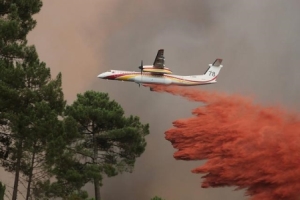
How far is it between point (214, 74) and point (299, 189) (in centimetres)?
1063

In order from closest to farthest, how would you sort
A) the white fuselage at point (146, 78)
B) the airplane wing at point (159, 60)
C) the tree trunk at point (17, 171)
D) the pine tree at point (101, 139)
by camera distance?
1. the tree trunk at point (17, 171)
2. the airplane wing at point (159, 60)
3. the white fuselage at point (146, 78)
4. the pine tree at point (101, 139)

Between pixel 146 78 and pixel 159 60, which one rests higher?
pixel 159 60

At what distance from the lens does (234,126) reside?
98.0 feet

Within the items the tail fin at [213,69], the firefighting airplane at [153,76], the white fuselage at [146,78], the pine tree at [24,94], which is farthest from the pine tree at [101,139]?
the tail fin at [213,69]

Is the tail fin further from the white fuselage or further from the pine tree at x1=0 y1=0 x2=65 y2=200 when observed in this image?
the pine tree at x1=0 y1=0 x2=65 y2=200

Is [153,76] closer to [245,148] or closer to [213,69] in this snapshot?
[213,69]

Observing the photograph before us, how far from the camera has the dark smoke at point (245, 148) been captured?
27953 mm

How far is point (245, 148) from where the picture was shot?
28797mm

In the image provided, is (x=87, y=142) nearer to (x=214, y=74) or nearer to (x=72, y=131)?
(x=72, y=131)

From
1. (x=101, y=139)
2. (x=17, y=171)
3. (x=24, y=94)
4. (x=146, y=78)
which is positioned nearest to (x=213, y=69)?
(x=146, y=78)

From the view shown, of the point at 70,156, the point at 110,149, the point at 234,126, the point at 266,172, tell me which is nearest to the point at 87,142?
the point at 110,149

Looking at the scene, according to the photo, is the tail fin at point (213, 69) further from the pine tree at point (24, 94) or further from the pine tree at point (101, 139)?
the pine tree at point (24, 94)

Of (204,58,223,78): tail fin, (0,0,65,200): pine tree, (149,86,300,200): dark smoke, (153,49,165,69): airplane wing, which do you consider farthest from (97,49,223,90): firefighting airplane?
(0,0,65,200): pine tree

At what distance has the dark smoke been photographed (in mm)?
27953
